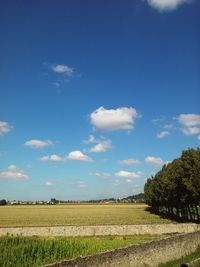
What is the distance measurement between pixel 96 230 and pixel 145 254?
82.3 ft

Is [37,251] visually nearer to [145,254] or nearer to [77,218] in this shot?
[145,254]

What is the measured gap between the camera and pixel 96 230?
170ft

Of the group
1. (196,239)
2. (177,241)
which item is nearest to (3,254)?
(177,241)

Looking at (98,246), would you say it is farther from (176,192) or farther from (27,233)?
(176,192)

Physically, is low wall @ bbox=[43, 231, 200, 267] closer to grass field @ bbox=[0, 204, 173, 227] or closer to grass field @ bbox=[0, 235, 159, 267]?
grass field @ bbox=[0, 235, 159, 267]

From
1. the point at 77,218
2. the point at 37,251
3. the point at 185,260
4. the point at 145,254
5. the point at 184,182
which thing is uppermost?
the point at 184,182

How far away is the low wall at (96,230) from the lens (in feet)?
166

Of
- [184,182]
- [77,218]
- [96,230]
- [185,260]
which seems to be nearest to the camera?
[185,260]

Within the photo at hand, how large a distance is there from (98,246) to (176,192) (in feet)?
139

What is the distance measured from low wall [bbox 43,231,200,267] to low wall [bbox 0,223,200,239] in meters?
16.0

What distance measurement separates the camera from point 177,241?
3212 cm

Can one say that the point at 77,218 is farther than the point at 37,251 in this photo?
Yes

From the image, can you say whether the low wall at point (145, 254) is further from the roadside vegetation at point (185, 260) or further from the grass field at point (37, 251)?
the grass field at point (37, 251)

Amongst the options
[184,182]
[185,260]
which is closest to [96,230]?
[184,182]
